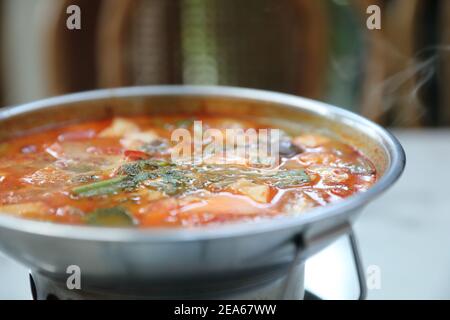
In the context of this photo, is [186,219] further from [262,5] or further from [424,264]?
[262,5]

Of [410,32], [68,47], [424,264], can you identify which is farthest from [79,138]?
[410,32]

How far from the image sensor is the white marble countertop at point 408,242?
210 centimetres

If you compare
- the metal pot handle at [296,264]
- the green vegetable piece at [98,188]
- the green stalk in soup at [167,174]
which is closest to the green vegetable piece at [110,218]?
the green stalk in soup at [167,174]

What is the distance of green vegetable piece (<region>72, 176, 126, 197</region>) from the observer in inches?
56.7

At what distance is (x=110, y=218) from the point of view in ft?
4.31

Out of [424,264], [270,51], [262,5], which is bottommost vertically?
[424,264]

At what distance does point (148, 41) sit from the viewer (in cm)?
377

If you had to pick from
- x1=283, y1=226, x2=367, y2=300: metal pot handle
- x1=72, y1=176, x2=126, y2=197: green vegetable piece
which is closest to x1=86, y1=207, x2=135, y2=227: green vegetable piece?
x1=72, y1=176, x2=126, y2=197: green vegetable piece

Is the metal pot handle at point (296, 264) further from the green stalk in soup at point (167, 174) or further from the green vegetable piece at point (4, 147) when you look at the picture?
the green vegetable piece at point (4, 147)

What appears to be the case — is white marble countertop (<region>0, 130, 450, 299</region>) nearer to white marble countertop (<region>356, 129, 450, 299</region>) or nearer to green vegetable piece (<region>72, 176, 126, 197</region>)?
white marble countertop (<region>356, 129, 450, 299</region>)

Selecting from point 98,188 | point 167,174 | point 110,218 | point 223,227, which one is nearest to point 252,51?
point 167,174

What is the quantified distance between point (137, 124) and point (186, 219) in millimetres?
691

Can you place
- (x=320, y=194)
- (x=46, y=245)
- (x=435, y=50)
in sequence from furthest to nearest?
1. (x=435, y=50)
2. (x=320, y=194)
3. (x=46, y=245)

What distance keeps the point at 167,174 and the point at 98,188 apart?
0.17 m
